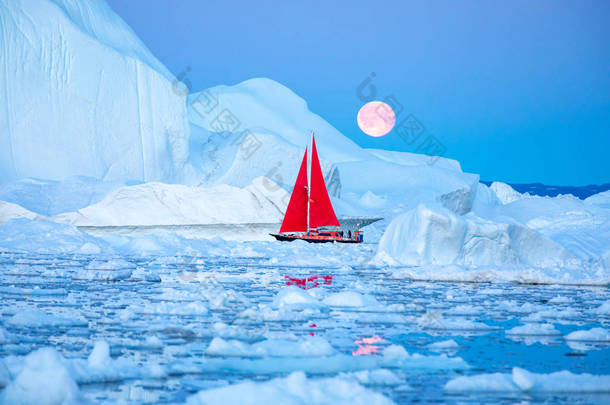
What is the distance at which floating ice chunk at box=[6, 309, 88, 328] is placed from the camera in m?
6.16

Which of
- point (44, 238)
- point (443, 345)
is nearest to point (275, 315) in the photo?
point (443, 345)

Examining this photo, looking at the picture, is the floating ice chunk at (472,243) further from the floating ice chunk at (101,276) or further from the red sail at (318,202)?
the red sail at (318,202)

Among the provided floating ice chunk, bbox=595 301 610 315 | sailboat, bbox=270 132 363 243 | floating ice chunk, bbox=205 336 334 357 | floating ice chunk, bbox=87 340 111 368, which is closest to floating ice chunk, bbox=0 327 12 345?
floating ice chunk, bbox=87 340 111 368

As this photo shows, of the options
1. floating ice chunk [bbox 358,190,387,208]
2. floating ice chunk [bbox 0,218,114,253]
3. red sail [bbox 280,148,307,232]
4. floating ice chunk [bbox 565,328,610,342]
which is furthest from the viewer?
floating ice chunk [bbox 358,190,387,208]

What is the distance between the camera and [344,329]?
21.1 feet

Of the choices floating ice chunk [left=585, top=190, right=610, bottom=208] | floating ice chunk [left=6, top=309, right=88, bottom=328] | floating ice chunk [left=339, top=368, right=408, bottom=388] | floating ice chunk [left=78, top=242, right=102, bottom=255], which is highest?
floating ice chunk [left=585, top=190, right=610, bottom=208]

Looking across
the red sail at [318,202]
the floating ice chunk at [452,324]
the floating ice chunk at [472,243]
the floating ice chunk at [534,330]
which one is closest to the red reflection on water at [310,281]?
the floating ice chunk at [472,243]

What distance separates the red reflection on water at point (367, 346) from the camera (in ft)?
17.2

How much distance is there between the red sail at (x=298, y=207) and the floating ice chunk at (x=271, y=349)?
2358 centimetres

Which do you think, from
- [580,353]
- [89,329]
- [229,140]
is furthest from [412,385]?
[229,140]

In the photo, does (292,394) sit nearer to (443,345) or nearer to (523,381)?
(523,381)

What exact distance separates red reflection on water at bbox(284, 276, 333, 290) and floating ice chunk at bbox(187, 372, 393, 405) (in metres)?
6.92

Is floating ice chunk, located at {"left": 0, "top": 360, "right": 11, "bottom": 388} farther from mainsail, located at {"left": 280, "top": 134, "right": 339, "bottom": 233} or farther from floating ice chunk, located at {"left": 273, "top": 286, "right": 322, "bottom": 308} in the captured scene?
mainsail, located at {"left": 280, "top": 134, "right": 339, "bottom": 233}

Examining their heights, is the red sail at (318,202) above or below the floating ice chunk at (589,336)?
above
